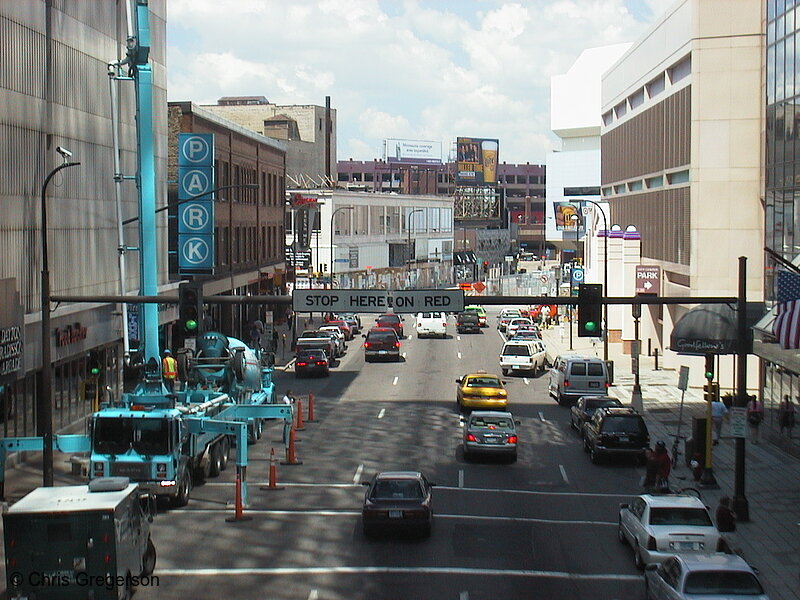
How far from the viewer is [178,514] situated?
2653 cm

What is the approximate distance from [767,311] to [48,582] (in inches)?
1062

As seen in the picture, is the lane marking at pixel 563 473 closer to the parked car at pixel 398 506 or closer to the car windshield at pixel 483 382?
the parked car at pixel 398 506

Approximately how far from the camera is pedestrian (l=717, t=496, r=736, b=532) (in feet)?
81.9

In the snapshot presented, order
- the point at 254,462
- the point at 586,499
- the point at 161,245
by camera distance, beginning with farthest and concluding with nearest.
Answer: the point at 161,245 → the point at 254,462 → the point at 586,499

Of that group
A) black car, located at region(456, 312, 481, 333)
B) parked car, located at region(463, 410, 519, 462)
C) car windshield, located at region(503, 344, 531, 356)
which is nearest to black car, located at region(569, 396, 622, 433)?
parked car, located at region(463, 410, 519, 462)

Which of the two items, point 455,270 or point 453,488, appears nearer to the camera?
point 453,488

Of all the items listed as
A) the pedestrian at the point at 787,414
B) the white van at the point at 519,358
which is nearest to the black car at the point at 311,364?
the white van at the point at 519,358

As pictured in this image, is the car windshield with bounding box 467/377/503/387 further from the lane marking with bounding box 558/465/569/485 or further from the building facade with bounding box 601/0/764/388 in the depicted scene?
the building facade with bounding box 601/0/764/388

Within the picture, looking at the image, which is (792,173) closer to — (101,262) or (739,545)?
(739,545)

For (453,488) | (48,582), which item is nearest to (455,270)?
(453,488)

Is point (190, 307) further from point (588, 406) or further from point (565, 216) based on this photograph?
point (565, 216)

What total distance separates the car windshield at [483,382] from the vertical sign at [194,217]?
46.9ft

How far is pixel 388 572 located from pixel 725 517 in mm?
8434

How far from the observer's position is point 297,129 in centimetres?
14612
